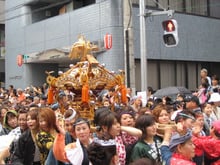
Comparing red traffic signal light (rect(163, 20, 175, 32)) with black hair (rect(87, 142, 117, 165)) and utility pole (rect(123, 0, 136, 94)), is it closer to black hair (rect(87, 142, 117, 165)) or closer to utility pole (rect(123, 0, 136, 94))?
utility pole (rect(123, 0, 136, 94))

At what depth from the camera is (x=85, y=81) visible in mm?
7316

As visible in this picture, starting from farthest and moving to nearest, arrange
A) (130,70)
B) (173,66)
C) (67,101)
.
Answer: (173,66) < (130,70) < (67,101)

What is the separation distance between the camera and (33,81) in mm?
22406

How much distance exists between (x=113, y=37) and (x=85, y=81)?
9099 mm

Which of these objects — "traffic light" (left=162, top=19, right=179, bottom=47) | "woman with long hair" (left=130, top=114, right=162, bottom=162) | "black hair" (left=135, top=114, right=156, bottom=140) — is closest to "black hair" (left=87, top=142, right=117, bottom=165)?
"woman with long hair" (left=130, top=114, right=162, bottom=162)

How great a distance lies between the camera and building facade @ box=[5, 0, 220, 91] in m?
16.6

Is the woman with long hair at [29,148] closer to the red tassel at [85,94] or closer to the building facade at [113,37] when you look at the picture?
the red tassel at [85,94]

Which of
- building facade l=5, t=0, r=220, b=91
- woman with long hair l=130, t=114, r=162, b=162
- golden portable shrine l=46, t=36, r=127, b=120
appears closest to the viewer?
woman with long hair l=130, t=114, r=162, b=162

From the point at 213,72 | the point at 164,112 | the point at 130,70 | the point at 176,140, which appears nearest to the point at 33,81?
the point at 213,72

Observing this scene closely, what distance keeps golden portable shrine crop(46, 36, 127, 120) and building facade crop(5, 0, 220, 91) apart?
6.67 m

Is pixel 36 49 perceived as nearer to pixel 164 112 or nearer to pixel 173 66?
pixel 173 66

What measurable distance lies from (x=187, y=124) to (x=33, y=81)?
17969mm

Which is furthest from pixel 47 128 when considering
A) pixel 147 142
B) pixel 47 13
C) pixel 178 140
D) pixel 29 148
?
pixel 47 13

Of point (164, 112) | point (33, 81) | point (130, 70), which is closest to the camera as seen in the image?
point (164, 112)
